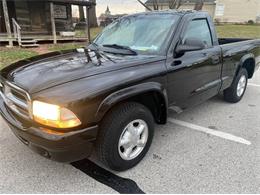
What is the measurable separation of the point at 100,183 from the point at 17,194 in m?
0.80

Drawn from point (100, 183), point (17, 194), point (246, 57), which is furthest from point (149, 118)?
point (246, 57)

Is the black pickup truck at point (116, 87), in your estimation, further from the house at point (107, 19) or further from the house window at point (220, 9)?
the house window at point (220, 9)

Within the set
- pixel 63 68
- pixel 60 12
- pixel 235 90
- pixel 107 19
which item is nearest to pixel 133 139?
pixel 63 68

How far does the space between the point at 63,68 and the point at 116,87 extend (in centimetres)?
65

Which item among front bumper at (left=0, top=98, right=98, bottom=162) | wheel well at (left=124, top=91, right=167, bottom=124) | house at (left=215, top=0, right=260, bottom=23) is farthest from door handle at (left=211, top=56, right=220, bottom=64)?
house at (left=215, top=0, right=260, bottom=23)

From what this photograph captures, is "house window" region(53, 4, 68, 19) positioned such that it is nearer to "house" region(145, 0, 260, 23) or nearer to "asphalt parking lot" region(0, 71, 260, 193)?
"asphalt parking lot" region(0, 71, 260, 193)

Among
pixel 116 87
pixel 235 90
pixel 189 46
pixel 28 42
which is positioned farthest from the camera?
pixel 28 42

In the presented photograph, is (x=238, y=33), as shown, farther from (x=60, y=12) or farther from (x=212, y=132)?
(x=212, y=132)

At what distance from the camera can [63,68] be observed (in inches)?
103

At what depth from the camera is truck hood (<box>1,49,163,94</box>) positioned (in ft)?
7.72

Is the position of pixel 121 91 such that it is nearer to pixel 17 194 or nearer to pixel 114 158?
pixel 114 158

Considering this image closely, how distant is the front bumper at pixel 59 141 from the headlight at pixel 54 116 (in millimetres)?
78

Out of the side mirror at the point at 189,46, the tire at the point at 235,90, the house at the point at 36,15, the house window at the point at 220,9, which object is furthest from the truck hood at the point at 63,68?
the house window at the point at 220,9

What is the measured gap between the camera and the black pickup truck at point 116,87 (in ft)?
7.23
